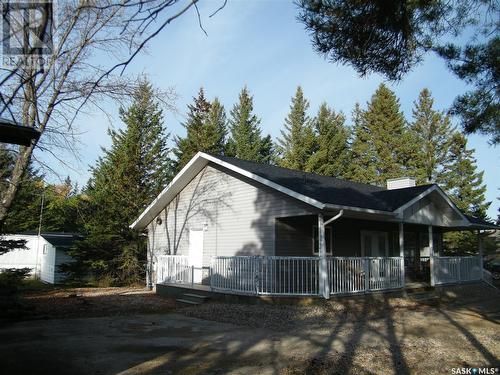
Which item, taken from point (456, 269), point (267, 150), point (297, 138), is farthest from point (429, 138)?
point (456, 269)

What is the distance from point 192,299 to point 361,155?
30.8m

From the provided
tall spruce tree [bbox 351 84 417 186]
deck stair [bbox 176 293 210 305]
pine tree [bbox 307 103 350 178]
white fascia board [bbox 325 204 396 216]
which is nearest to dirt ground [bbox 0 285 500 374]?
deck stair [bbox 176 293 210 305]

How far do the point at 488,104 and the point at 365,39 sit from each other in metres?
3.75

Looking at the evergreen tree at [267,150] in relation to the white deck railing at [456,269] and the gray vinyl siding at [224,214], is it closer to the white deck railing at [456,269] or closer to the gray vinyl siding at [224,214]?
the gray vinyl siding at [224,214]

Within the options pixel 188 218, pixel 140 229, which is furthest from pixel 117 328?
pixel 140 229

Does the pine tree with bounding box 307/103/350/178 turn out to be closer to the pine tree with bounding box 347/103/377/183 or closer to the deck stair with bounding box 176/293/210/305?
the pine tree with bounding box 347/103/377/183

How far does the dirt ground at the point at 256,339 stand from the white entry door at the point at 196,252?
3860 millimetres

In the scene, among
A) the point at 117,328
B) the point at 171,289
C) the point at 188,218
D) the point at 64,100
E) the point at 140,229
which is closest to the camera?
the point at 117,328

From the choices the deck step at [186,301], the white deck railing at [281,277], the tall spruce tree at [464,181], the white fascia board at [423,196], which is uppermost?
the tall spruce tree at [464,181]

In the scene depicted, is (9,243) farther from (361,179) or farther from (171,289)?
(361,179)

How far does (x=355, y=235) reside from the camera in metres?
16.7

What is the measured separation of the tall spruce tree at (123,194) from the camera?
21719 mm

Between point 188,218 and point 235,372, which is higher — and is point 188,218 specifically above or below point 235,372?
above

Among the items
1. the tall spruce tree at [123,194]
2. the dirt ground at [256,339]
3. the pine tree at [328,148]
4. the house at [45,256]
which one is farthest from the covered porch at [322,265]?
the pine tree at [328,148]
